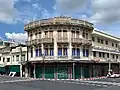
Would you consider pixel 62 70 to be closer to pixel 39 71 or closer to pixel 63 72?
pixel 63 72

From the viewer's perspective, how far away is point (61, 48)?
47000 mm

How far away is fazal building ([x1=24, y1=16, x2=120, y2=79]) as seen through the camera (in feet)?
152

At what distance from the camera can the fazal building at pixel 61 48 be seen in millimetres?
→ 46344

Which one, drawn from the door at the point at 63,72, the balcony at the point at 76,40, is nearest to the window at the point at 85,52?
the balcony at the point at 76,40

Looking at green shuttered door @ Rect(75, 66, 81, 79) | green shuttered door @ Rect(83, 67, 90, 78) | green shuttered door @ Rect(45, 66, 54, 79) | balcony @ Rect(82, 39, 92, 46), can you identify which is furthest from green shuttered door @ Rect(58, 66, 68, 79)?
balcony @ Rect(82, 39, 92, 46)

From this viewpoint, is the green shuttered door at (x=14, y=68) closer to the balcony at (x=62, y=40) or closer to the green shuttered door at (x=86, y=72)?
the balcony at (x=62, y=40)

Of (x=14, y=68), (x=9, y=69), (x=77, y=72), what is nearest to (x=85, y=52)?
(x=77, y=72)

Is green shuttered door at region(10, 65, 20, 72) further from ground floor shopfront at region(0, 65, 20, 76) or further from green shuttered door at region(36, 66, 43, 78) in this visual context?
green shuttered door at region(36, 66, 43, 78)

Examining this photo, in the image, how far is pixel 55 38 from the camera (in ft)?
154

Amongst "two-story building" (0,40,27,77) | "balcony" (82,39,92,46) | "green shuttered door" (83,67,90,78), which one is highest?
"balcony" (82,39,92,46)

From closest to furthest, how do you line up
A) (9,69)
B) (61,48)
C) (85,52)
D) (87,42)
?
(61,48), (87,42), (85,52), (9,69)

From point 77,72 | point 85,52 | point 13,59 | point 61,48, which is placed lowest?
point 77,72

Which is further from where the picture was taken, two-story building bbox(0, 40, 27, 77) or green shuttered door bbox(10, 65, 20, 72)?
green shuttered door bbox(10, 65, 20, 72)

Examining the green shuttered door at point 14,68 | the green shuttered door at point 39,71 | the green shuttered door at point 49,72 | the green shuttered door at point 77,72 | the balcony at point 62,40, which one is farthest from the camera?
the green shuttered door at point 14,68
